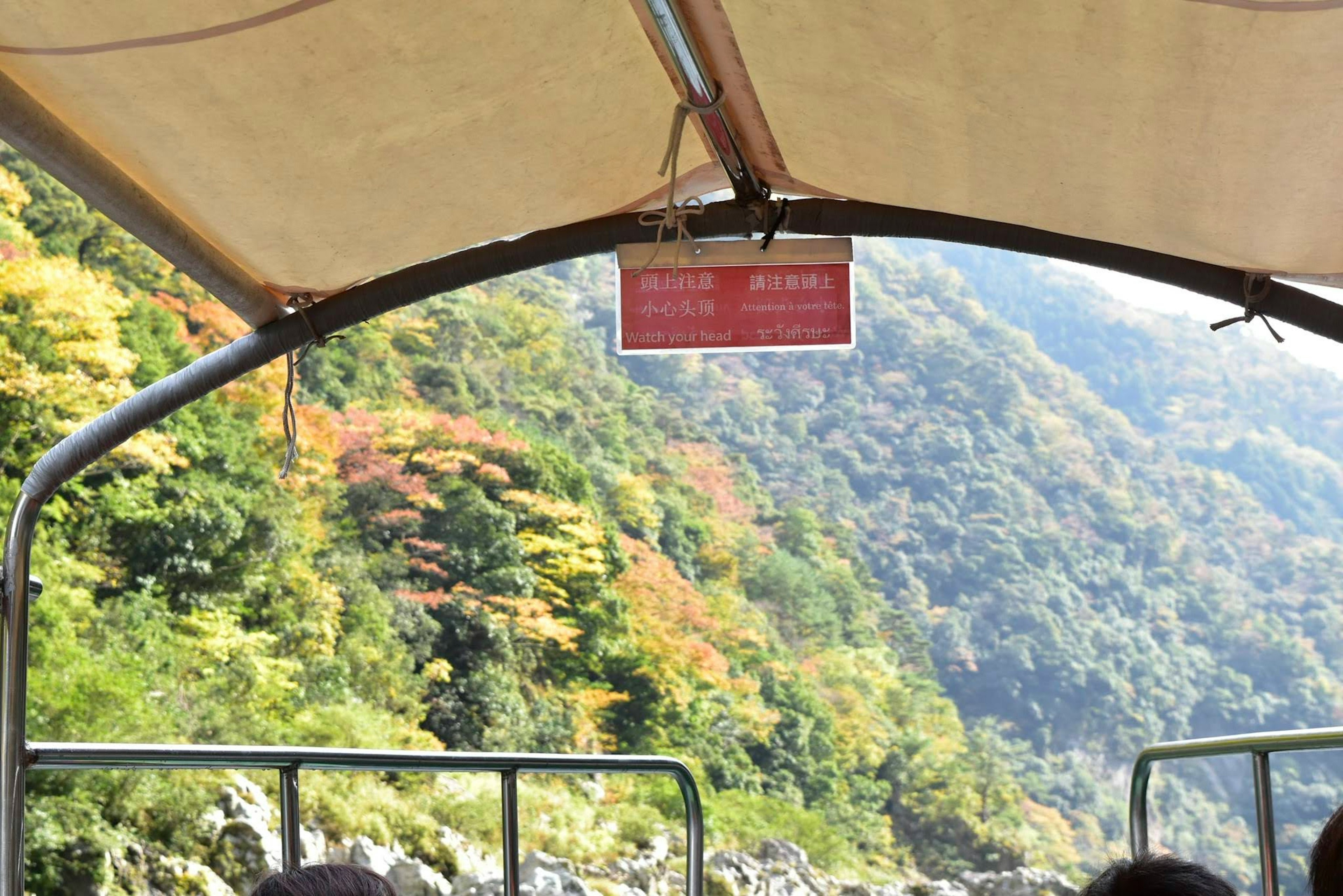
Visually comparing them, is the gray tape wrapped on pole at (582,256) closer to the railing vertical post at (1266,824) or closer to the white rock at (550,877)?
the railing vertical post at (1266,824)

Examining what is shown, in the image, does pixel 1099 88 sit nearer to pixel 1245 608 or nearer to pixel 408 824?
pixel 408 824

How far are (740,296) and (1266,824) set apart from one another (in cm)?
126

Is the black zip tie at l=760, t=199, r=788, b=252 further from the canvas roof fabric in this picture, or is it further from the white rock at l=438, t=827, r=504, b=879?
the white rock at l=438, t=827, r=504, b=879

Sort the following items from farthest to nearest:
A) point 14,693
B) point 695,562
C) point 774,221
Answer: point 695,562 < point 774,221 < point 14,693

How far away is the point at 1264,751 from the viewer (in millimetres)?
2045

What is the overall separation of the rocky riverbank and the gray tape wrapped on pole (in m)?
3.08

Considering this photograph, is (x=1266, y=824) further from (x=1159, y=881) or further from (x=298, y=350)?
(x=298, y=350)

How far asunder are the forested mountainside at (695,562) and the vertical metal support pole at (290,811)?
16.7 ft

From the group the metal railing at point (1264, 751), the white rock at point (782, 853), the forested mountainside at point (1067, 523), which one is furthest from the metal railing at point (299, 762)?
the forested mountainside at point (1067, 523)

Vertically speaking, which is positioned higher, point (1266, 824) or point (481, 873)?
point (1266, 824)

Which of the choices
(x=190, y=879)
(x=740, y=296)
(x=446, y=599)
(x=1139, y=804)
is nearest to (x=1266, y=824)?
(x=1139, y=804)

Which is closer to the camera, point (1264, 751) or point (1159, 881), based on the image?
point (1159, 881)

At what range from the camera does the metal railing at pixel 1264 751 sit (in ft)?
6.07

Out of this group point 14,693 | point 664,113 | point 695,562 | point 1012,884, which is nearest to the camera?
point 14,693
